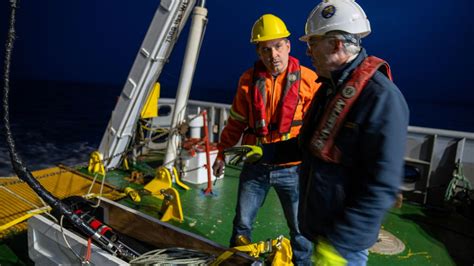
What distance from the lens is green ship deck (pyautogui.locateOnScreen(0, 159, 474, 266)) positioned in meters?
3.06

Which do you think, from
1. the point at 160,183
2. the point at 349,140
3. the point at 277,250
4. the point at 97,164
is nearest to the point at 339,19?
the point at 349,140

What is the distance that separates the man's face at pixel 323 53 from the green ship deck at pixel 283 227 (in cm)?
236

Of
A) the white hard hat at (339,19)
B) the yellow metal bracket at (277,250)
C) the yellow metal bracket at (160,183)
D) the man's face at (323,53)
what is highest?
the white hard hat at (339,19)

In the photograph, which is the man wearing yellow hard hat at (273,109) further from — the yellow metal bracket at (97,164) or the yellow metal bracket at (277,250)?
the yellow metal bracket at (97,164)

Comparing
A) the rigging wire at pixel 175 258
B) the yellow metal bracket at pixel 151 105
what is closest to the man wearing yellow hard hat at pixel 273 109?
the rigging wire at pixel 175 258

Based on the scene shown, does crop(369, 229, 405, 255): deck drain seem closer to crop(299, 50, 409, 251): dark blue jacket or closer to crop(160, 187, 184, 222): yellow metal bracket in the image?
crop(160, 187, 184, 222): yellow metal bracket

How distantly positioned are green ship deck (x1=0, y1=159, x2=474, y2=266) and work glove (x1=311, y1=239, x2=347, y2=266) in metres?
2.03

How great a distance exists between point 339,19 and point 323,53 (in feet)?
0.47

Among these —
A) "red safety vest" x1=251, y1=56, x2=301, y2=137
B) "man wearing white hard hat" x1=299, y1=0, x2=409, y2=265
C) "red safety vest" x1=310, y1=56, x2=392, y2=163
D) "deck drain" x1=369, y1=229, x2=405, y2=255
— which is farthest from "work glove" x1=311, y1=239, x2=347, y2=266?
"deck drain" x1=369, y1=229, x2=405, y2=255

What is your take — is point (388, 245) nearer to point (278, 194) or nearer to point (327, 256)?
point (278, 194)

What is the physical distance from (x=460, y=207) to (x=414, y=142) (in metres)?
1.00

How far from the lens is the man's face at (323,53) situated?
131 centimetres

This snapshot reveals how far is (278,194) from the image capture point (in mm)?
2367

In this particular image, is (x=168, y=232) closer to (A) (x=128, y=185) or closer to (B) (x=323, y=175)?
(B) (x=323, y=175)
